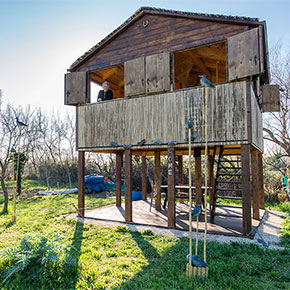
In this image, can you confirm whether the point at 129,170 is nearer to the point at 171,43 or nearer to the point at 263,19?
the point at 171,43

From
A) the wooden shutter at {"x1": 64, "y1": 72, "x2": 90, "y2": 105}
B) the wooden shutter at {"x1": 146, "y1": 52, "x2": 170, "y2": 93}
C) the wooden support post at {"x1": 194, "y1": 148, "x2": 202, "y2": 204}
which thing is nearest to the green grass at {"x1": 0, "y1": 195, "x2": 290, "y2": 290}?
the wooden support post at {"x1": 194, "y1": 148, "x2": 202, "y2": 204}

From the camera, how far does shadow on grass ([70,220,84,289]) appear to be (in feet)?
12.6

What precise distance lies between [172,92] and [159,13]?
2.37 metres

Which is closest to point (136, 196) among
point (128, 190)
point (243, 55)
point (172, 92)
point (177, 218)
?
point (177, 218)

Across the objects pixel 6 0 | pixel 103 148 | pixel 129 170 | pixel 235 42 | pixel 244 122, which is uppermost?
pixel 6 0

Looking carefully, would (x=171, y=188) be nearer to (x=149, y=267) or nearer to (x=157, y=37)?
(x=149, y=267)

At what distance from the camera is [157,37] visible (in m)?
7.33

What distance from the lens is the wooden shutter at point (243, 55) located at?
5.80m

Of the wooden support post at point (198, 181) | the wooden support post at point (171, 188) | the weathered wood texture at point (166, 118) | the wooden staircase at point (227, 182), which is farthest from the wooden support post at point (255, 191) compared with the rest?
the wooden support post at point (171, 188)

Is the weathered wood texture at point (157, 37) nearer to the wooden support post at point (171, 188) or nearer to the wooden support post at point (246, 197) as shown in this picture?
the wooden support post at point (171, 188)

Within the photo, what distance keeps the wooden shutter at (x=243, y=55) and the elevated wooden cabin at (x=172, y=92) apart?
23 mm

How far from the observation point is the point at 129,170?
7.57 meters

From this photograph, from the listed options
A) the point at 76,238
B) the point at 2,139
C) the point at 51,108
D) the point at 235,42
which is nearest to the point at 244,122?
the point at 235,42

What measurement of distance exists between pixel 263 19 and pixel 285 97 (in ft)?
43.7
